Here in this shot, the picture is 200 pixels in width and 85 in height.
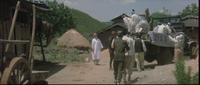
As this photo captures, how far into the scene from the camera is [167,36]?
1157cm

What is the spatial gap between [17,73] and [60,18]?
30412 mm

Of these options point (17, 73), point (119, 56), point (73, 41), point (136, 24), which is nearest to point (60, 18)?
point (73, 41)

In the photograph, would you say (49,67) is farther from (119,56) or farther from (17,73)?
(17,73)

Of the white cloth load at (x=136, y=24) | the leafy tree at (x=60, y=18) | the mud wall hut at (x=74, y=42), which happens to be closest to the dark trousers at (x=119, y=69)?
the white cloth load at (x=136, y=24)

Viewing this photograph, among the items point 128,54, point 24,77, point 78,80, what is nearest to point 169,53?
point 128,54

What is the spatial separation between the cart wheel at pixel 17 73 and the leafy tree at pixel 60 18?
1148 inches

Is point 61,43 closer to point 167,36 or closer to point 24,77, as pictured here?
point 167,36

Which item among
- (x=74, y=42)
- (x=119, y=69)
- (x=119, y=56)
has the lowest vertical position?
(x=119, y=69)

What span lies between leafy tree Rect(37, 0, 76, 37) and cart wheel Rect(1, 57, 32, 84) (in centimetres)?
2917

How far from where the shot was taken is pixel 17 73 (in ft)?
17.0

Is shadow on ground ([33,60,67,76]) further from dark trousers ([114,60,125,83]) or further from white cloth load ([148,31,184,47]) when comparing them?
white cloth load ([148,31,184,47])

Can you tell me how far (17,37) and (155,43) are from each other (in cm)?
595

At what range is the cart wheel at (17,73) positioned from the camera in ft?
15.5

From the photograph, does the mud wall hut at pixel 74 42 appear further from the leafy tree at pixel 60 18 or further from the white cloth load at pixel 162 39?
the white cloth load at pixel 162 39
